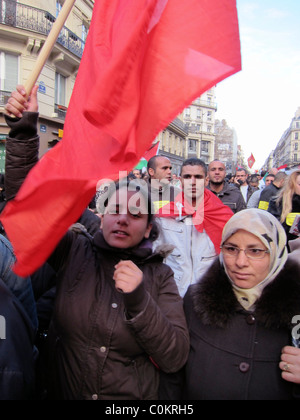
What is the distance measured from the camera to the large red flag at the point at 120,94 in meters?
1.35

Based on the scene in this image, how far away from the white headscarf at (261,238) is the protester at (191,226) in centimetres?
113

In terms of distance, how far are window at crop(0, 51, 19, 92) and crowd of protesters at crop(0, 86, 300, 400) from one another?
624 inches

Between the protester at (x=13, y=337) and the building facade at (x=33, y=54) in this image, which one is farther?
the building facade at (x=33, y=54)

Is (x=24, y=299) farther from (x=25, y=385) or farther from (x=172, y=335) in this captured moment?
(x=172, y=335)

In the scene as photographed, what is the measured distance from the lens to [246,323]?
1.66m

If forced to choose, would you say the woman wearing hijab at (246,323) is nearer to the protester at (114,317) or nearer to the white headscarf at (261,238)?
the white headscarf at (261,238)

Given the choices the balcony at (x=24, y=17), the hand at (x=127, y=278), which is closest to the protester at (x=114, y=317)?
the hand at (x=127, y=278)

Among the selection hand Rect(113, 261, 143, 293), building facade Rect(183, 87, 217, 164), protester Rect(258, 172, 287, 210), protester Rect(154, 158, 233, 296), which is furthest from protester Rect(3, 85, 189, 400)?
building facade Rect(183, 87, 217, 164)

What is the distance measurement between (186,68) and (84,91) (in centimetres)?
50

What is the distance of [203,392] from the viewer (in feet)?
5.32

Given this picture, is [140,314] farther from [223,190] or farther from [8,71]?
[8,71]

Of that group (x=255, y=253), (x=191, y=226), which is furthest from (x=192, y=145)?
(x=255, y=253)

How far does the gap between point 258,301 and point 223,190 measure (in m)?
Result: 3.19
